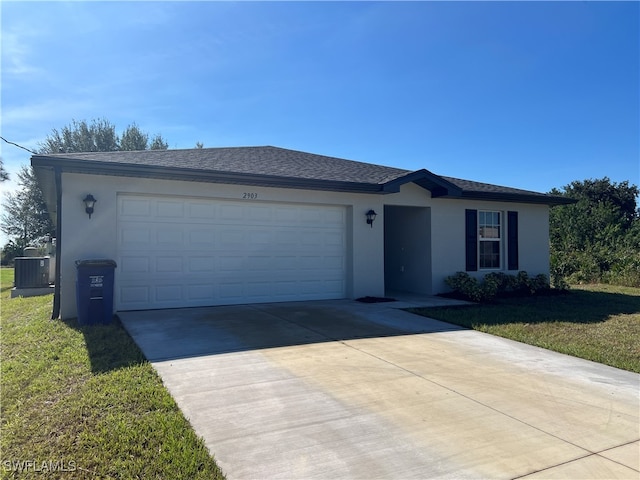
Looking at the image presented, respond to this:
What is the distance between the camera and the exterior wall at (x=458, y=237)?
480 inches

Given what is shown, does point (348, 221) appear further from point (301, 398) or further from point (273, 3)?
point (301, 398)

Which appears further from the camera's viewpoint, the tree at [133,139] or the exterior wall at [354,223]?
the tree at [133,139]

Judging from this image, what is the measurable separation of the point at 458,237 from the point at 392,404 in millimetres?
9202

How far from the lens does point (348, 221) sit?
11148 mm

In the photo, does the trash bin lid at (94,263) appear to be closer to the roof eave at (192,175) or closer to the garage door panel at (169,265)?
the garage door panel at (169,265)

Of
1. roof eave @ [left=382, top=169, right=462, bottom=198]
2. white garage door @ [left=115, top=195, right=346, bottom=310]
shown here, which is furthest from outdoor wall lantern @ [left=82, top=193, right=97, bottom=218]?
roof eave @ [left=382, top=169, right=462, bottom=198]

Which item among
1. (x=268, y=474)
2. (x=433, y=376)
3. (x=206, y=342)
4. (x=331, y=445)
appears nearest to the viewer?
(x=268, y=474)

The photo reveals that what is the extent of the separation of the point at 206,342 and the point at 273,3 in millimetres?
6682

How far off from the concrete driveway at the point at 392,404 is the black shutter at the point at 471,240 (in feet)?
18.8

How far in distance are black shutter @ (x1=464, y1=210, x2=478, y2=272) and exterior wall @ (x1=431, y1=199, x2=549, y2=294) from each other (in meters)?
0.14

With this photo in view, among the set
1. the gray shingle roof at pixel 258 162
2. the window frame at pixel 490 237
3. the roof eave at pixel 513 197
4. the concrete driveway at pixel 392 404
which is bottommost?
the concrete driveway at pixel 392 404

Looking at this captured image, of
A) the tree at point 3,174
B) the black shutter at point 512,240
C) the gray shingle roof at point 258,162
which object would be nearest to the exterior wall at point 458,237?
the black shutter at point 512,240

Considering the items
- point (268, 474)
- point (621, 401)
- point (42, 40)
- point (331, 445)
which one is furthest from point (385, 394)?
point (42, 40)

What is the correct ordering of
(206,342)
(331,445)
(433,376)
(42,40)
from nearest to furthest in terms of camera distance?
1. (331,445)
2. (433,376)
3. (206,342)
4. (42,40)
